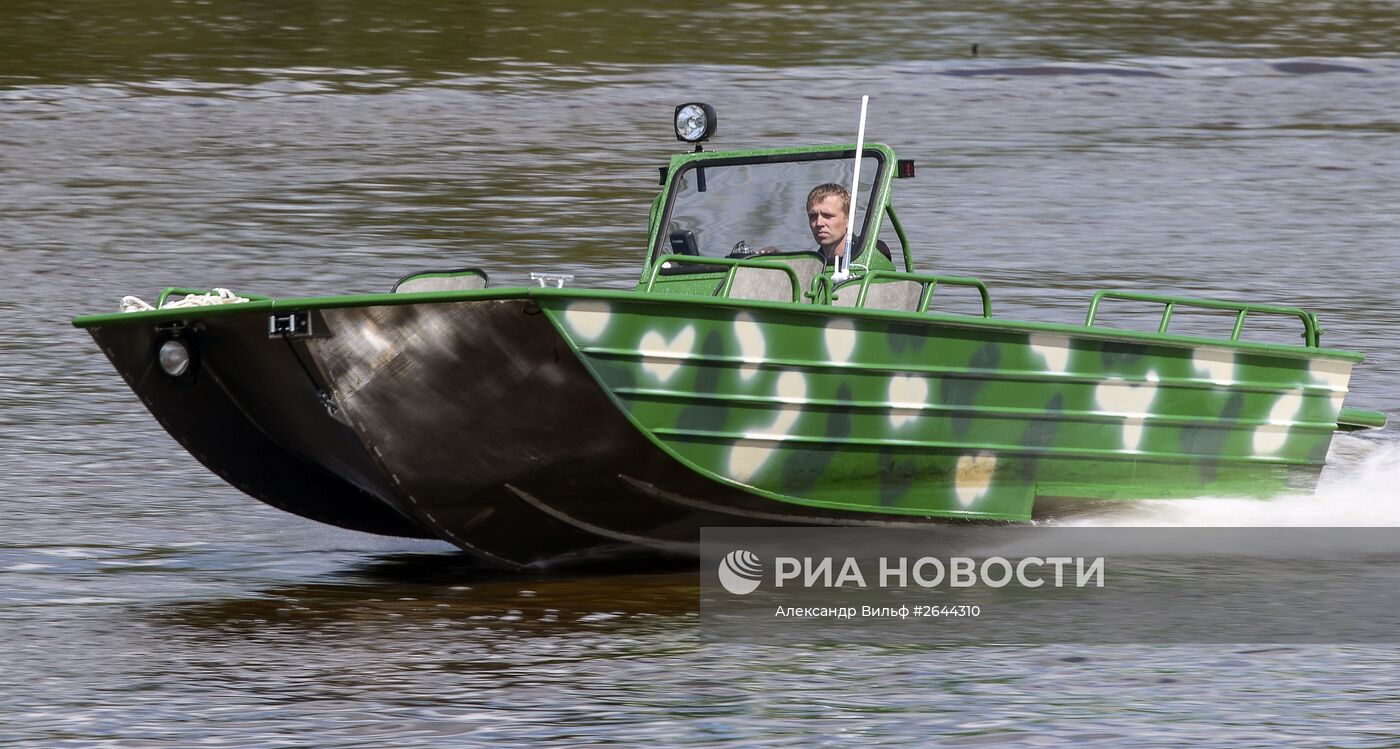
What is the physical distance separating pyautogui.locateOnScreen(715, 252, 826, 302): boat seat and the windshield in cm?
36

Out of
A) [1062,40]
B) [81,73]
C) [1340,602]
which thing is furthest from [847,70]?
[1340,602]

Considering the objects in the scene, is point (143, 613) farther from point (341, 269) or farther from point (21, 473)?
point (341, 269)

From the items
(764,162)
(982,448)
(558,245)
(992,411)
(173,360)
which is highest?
(558,245)

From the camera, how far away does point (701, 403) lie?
8336 millimetres

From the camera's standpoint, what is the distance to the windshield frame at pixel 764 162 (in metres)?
10.0

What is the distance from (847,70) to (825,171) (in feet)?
53.6

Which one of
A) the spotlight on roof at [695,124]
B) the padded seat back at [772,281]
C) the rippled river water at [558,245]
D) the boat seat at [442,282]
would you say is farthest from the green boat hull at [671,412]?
the spotlight on roof at [695,124]

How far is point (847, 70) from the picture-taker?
2628cm

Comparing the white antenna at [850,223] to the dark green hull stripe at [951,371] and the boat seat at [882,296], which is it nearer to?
the boat seat at [882,296]

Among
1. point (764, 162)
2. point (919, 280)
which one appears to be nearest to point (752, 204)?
point (764, 162)

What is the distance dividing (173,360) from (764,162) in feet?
9.88

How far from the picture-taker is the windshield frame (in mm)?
10031

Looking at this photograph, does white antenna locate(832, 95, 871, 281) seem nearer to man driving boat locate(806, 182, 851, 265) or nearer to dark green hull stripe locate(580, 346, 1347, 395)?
man driving boat locate(806, 182, 851, 265)

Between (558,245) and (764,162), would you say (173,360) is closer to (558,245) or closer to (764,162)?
(764,162)
